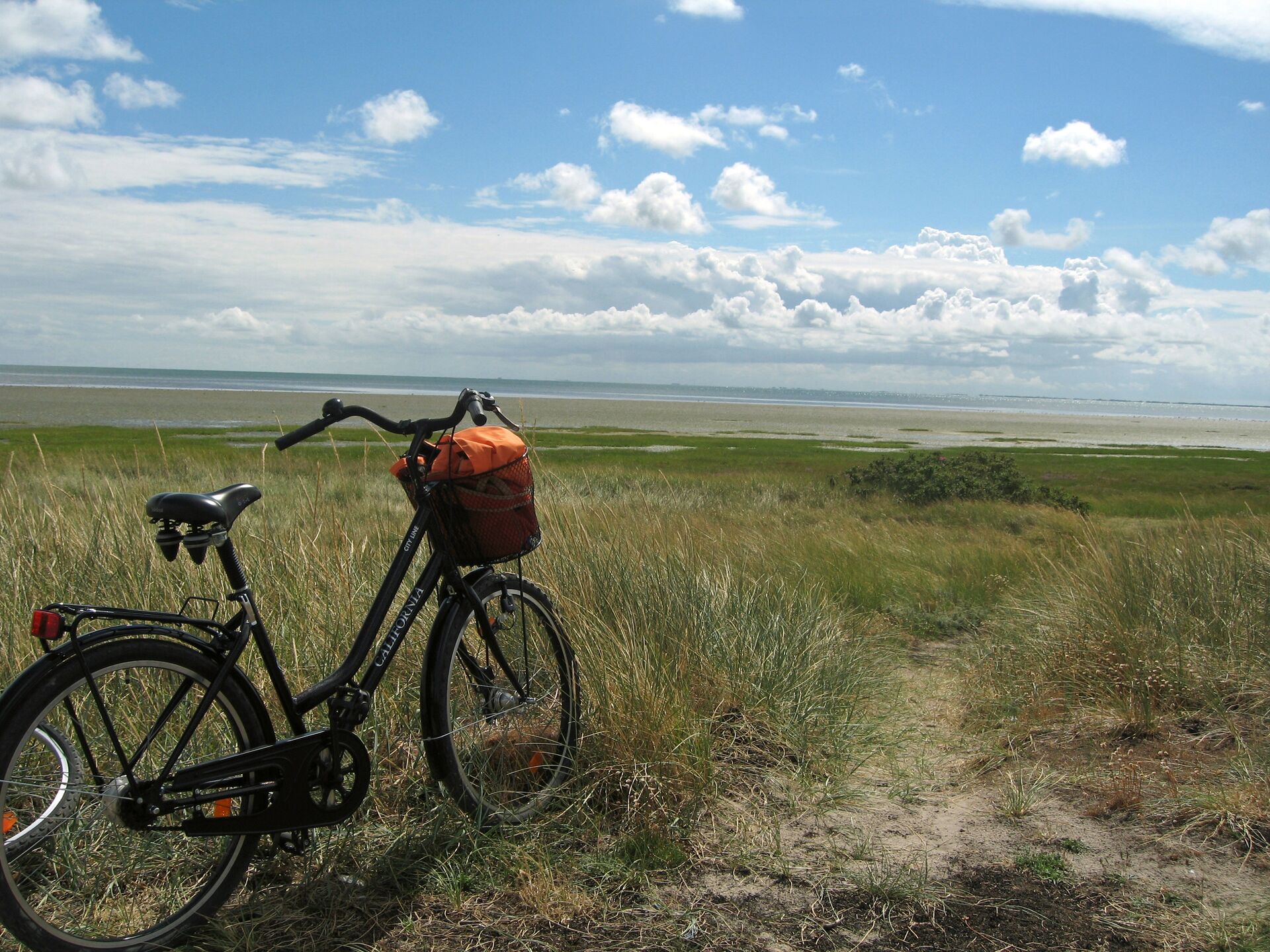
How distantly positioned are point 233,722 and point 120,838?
2.33 feet

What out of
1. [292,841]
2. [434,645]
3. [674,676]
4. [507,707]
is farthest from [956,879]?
[292,841]

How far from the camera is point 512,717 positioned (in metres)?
3.61

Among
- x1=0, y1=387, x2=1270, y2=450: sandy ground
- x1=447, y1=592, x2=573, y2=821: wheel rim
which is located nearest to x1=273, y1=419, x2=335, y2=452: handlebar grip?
x1=447, y1=592, x2=573, y2=821: wheel rim

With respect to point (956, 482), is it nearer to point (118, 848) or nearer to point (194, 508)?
point (118, 848)

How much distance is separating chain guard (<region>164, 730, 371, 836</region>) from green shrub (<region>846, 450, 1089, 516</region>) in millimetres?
14964

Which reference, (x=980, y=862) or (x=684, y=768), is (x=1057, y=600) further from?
(x=684, y=768)

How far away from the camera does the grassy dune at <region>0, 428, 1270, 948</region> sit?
9.86 ft

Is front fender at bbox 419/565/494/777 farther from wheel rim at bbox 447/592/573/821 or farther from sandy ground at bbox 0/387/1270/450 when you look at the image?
sandy ground at bbox 0/387/1270/450

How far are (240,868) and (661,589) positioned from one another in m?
2.36

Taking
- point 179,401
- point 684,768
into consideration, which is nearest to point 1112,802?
point 684,768

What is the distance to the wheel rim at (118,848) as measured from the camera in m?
2.62

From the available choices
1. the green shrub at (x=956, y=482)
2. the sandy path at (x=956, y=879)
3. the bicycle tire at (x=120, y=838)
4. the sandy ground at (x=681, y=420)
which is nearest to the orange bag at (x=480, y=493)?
the bicycle tire at (x=120, y=838)

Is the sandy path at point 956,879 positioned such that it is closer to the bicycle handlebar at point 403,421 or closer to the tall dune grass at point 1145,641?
the tall dune grass at point 1145,641

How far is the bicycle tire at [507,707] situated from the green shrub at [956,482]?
46.0 feet
